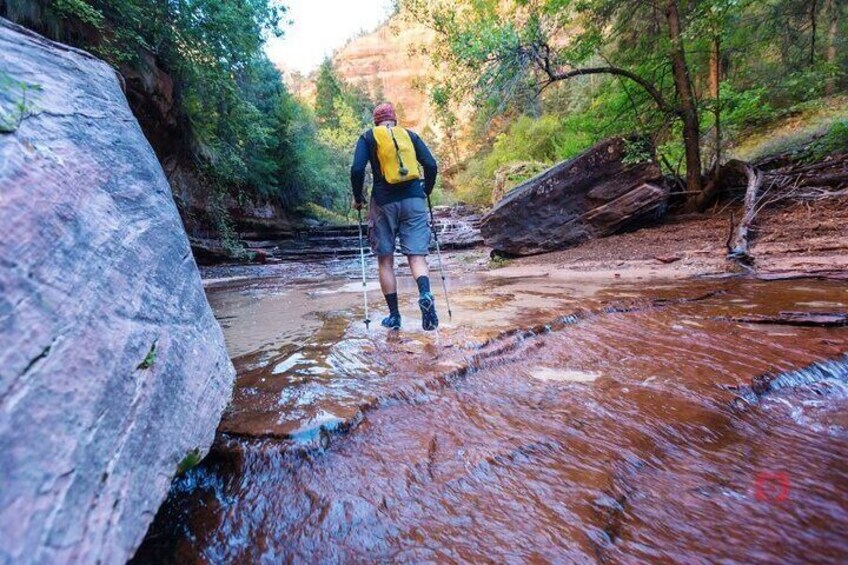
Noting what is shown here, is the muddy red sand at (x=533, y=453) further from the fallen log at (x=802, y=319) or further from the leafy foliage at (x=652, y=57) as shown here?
the leafy foliage at (x=652, y=57)

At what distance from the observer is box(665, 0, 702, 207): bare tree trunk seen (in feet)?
23.7

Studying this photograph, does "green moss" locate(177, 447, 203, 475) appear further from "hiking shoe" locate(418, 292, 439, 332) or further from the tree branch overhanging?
the tree branch overhanging

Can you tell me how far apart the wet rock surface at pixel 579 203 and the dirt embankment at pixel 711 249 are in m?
0.40

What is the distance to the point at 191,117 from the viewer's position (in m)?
10.2

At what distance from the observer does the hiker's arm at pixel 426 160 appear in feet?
11.5

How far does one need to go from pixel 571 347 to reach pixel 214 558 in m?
2.09

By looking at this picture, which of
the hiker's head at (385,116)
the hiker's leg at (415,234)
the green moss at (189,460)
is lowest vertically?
the green moss at (189,460)

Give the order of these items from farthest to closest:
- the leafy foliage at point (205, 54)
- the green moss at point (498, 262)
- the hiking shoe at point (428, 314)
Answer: the green moss at point (498, 262) → the leafy foliage at point (205, 54) → the hiking shoe at point (428, 314)

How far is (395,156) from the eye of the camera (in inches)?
128

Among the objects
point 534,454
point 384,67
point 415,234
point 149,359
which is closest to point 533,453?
point 534,454

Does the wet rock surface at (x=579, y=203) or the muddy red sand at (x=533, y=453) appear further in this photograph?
the wet rock surface at (x=579, y=203)

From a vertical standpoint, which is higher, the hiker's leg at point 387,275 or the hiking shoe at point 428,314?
the hiker's leg at point 387,275

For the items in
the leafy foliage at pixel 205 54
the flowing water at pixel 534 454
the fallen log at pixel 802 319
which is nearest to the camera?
the flowing water at pixel 534 454

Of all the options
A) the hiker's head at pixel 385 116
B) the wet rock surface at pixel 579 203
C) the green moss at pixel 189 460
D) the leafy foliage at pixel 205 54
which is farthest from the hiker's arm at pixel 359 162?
the leafy foliage at pixel 205 54
